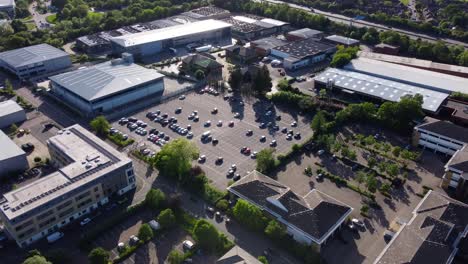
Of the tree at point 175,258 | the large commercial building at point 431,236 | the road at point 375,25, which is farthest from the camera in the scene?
the road at point 375,25

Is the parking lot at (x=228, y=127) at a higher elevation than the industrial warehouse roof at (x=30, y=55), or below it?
below

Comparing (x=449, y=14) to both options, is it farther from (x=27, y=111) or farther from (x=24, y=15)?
(x=24, y=15)

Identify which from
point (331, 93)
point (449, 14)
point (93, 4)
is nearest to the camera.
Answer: point (331, 93)

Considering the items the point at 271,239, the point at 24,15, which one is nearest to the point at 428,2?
the point at 271,239

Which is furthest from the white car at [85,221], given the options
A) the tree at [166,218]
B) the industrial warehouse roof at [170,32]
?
the industrial warehouse roof at [170,32]

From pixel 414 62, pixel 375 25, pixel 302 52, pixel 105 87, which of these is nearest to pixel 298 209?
pixel 105 87

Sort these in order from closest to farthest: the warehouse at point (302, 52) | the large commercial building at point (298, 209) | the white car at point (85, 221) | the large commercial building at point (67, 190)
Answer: the large commercial building at point (298, 209), the large commercial building at point (67, 190), the white car at point (85, 221), the warehouse at point (302, 52)

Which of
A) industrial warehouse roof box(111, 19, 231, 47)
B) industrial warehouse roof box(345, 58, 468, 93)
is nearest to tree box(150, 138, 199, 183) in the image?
industrial warehouse roof box(345, 58, 468, 93)

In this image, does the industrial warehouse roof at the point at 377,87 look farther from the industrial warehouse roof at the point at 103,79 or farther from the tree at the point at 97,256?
the tree at the point at 97,256
